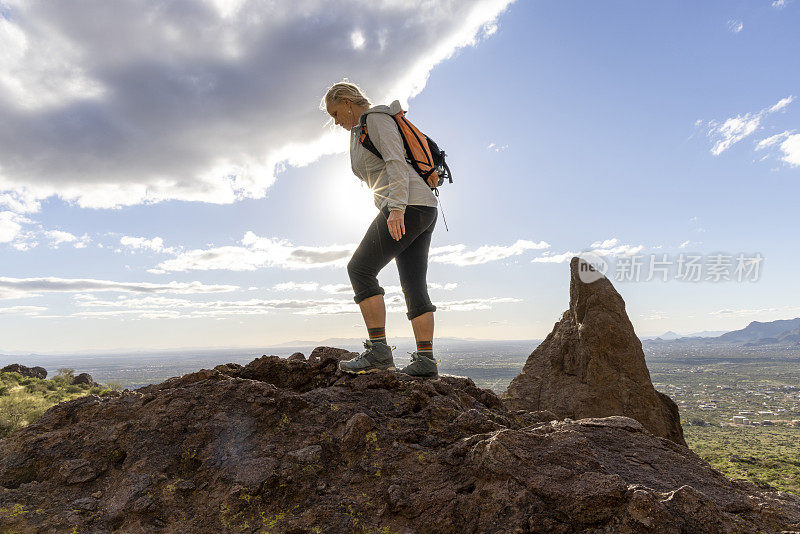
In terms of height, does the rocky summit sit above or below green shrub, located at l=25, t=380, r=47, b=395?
above

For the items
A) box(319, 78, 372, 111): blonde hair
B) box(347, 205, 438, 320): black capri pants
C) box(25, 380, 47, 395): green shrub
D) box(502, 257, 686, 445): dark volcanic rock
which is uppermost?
box(319, 78, 372, 111): blonde hair

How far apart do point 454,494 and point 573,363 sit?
23.2 ft

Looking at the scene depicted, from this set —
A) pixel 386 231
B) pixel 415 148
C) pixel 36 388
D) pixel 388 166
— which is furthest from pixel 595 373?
pixel 36 388

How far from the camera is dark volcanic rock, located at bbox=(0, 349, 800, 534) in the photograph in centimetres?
244

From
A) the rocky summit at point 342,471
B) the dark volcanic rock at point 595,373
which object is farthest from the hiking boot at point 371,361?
the dark volcanic rock at point 595,373

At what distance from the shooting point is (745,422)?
66375 millimetres

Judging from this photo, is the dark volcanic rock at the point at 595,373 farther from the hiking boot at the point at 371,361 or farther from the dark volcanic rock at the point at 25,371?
the dark volcanic rock at the point at 25,371

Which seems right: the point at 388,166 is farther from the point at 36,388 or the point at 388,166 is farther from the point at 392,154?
the point at 36,388

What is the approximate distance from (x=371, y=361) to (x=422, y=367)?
0.57 m

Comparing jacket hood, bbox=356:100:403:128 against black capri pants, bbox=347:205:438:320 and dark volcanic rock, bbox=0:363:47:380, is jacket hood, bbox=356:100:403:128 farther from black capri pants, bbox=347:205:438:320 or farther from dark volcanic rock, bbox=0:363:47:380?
dark volcanic rock, bbox=0:363:47:380

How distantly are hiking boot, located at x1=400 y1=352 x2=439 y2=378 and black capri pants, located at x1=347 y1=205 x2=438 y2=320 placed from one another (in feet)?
1.58

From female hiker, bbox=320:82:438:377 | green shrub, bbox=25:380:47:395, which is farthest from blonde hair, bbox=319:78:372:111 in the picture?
green shrub, bbox=25:380:47:395

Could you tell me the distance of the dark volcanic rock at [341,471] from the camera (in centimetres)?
244

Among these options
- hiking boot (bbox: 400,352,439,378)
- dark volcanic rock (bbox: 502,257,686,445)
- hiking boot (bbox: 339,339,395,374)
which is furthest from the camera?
dark volcanic rock (bbox: 502,257,686,445)
